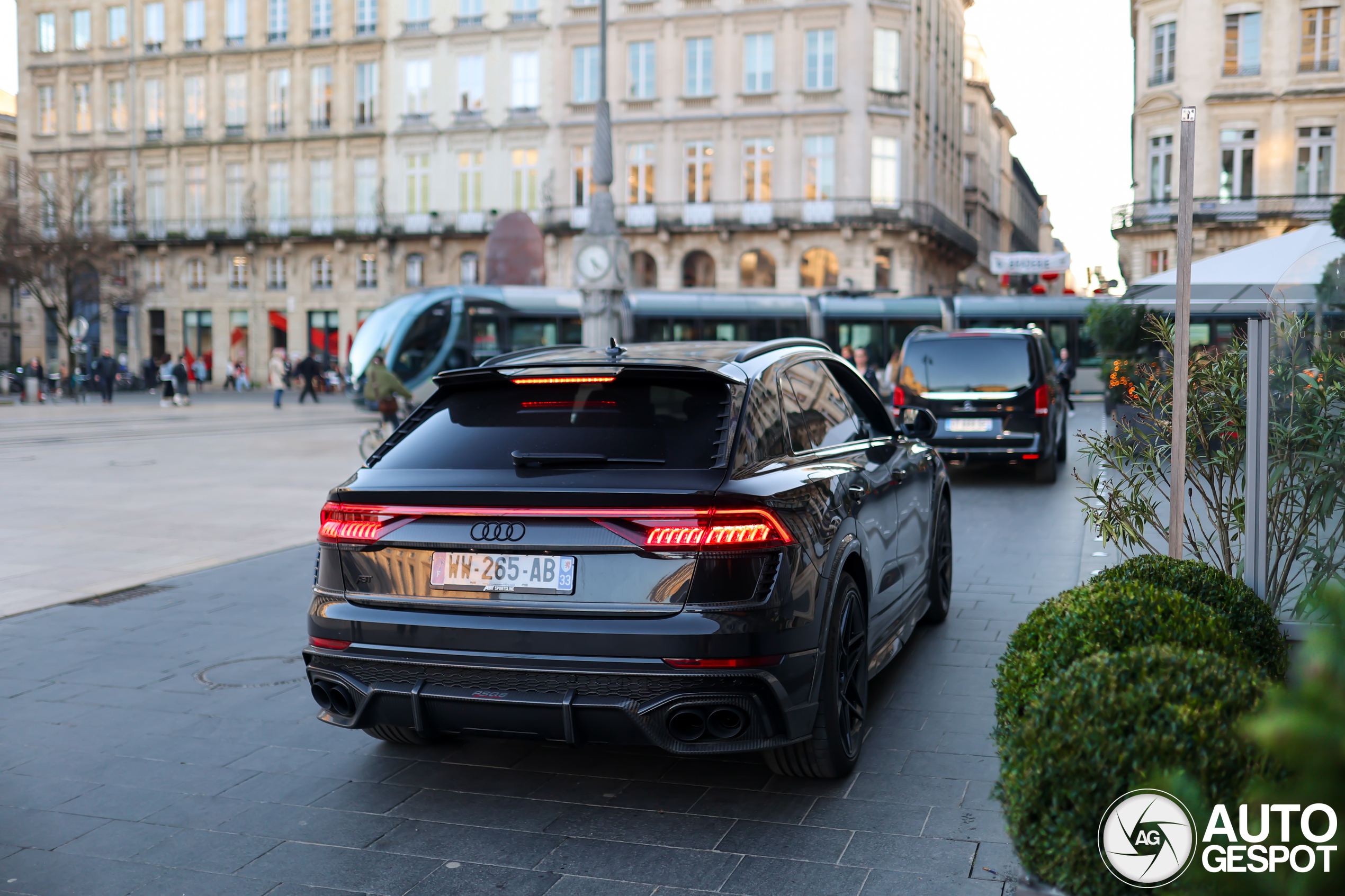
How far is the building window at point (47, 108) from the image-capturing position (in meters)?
66.9

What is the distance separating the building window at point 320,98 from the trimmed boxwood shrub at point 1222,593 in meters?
61.9

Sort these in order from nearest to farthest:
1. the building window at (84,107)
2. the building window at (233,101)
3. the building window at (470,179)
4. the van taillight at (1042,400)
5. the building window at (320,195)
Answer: the van taillight at (1042,400)
the building window at (470,179)
the building window at (320,195)
the building window at (233,101)
the building window at (84,107)

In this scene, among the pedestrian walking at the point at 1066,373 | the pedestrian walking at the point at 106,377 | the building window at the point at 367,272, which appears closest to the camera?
the pedestrian walking at the point at 1066,373

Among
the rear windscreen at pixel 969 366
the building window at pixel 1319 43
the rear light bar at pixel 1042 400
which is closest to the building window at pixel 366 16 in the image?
the building window at pixel 1319 43

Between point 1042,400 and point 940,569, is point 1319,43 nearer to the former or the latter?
point 1042,400

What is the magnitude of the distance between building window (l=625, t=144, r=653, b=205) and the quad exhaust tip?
2016 inches

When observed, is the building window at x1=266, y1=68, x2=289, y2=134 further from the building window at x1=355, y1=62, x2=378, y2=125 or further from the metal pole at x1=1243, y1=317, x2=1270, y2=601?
the metal pole at x1=1243, y1=317, x2=1270, y2=601

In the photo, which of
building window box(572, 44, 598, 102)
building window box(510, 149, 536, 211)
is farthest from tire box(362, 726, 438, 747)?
building window box(572, 44, 598, 102)

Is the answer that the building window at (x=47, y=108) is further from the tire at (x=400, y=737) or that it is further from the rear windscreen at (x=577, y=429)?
the rear windscreen at (x=577, y=429)

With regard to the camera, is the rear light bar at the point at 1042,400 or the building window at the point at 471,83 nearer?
the rear light bar at the point at 1042,400

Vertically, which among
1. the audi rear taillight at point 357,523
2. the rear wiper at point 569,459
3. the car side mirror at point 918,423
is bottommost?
the audi rear taillight at point 357,523

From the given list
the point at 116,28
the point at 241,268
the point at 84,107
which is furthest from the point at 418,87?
the point at 84,107

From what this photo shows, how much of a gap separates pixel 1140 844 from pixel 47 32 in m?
77.1

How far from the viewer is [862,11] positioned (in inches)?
2000
